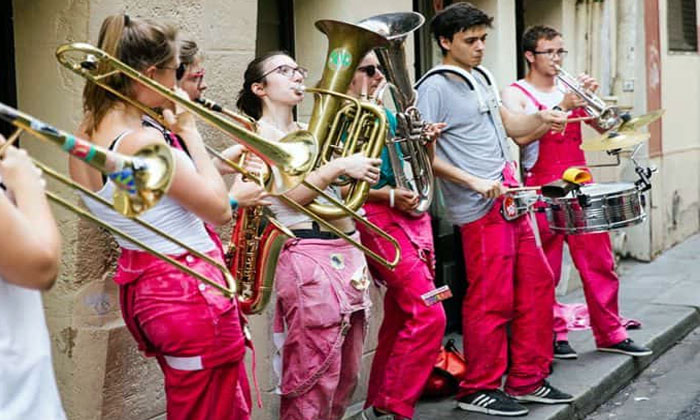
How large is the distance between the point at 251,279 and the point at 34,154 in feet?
3.04

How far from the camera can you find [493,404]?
5.63 meters

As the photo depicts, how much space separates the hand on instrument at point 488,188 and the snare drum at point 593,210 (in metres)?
0.39

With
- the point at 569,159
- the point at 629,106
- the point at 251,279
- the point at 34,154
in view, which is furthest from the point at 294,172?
the point at 629,106

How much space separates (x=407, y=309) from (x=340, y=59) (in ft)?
3.86

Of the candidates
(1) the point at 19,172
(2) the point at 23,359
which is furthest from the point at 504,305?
(1) the point at 19,172

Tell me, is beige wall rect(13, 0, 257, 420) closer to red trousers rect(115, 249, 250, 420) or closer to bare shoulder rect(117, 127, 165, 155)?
red trousers rect(115, 249, 250, 420)

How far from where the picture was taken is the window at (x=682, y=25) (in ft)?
39.4

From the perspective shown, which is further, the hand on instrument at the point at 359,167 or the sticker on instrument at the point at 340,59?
the sticker on instrument at the point at 340,59

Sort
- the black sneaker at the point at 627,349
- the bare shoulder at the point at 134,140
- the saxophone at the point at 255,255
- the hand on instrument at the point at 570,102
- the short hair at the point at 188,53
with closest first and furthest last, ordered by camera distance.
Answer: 1. the bare shoulder at the point at 134,140
2. the short hair at the point at 188,53
3. the saxophone at the point at 255,255
4. the hand on instrument at the point at 570,102
5. the black sneaker at the point at 627,349

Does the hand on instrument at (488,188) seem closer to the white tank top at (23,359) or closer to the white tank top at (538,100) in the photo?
the white tank top at (538,100)

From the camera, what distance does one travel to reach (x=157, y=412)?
185 inches

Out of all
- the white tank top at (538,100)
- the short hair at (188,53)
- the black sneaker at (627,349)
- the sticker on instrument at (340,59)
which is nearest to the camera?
the short hair at (188,53)

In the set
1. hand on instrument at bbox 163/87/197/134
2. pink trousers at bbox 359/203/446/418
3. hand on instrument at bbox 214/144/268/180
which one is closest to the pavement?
pink trousers at bbox 359/203/446/418

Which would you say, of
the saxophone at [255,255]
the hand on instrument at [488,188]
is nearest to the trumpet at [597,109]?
the hand on instrument at [488,188]
